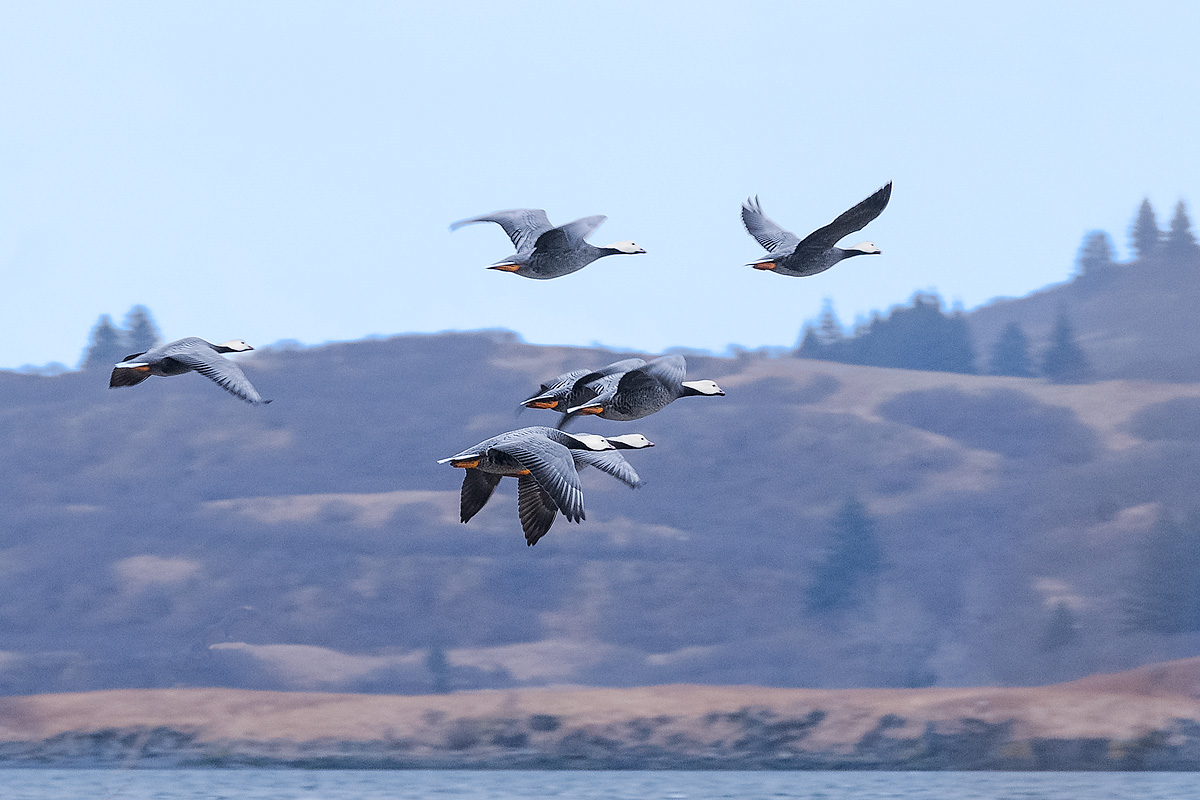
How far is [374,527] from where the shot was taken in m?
141

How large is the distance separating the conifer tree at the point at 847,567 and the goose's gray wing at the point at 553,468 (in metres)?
121

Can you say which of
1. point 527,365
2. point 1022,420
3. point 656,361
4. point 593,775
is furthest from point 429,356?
point 656,361

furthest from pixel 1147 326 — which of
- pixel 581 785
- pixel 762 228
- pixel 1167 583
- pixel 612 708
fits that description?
pixel 762 228

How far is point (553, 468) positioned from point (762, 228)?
10130mm

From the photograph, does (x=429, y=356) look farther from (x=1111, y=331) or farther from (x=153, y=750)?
(x=1111, y=331)

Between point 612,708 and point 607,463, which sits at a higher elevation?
point 607,463

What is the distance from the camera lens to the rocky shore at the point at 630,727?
109375mm

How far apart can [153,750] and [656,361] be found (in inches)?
4253

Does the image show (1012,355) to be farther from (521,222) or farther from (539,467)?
(539,467)

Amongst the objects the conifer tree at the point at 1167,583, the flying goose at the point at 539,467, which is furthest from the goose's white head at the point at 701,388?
the conifer tree at the point at 1167,583

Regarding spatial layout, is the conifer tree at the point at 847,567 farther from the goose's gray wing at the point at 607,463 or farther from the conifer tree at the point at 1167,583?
the goose's gray wing at the point at 607,463

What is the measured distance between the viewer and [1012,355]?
188250 mm

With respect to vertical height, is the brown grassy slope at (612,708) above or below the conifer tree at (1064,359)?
below

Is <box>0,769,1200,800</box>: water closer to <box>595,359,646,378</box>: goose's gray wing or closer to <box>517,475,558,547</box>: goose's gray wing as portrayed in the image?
<box>595,359,646,378</box>: goose's gray wing
